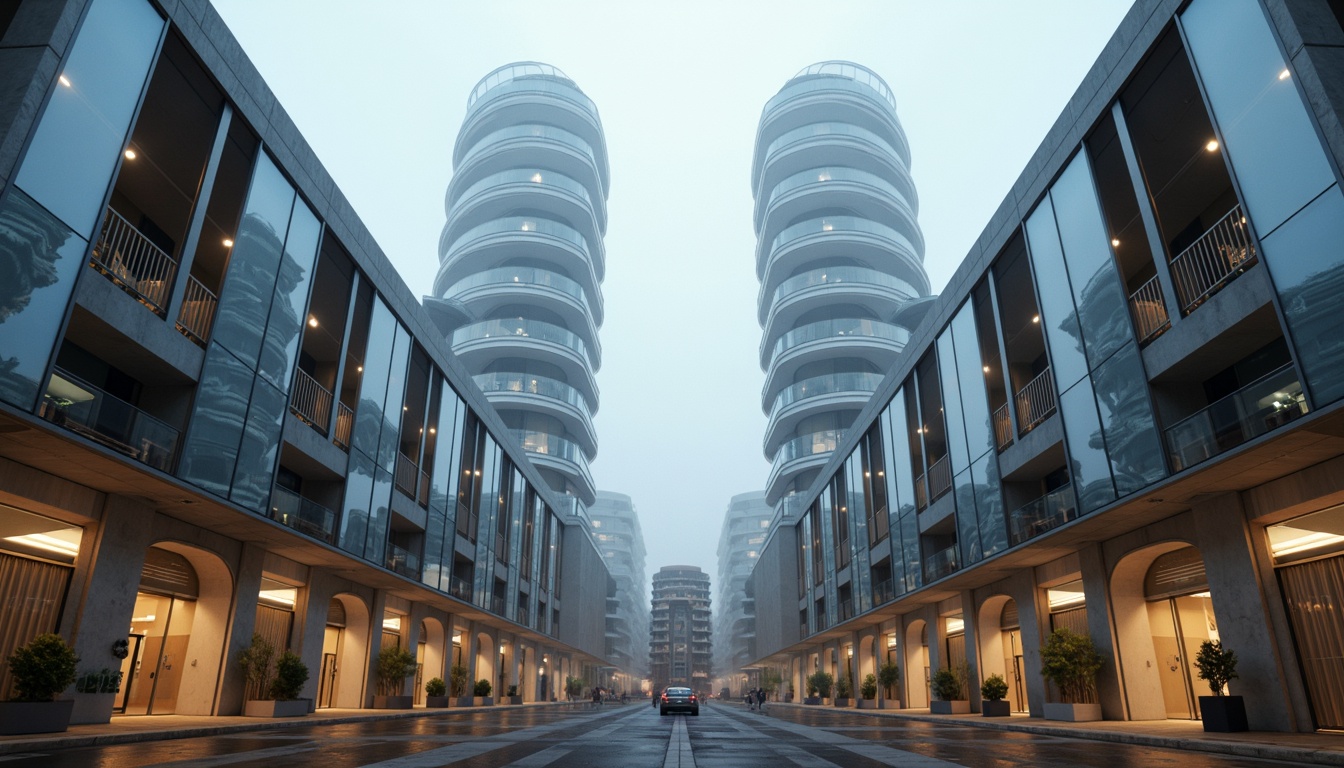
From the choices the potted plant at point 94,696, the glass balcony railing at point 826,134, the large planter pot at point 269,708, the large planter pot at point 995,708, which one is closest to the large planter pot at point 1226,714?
the large planter pot at point 995,708

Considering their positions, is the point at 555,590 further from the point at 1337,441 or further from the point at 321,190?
the point at 1337,441

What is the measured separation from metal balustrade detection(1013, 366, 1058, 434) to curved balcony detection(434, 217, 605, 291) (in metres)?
50.2

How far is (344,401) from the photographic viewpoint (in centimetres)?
2755

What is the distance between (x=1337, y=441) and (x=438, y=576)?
3005 centimetres

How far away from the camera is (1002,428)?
25.5 meters

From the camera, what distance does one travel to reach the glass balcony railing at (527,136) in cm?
7431

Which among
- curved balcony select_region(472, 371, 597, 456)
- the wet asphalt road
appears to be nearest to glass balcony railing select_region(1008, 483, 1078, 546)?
the wet asphalt road

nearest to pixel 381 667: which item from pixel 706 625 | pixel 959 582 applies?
pixel 959 582

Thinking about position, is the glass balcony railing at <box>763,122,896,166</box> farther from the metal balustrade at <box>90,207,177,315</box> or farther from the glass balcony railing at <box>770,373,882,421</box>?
the metal balustrade at <box>90,207,177,315</box>

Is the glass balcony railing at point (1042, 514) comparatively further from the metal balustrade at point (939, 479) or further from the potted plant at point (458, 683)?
the potted plant at point (458, 683)

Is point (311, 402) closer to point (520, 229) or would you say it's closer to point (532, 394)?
point (532, 394)

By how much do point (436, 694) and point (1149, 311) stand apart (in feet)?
103

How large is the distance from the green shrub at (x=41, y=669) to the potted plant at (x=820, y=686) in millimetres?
46269

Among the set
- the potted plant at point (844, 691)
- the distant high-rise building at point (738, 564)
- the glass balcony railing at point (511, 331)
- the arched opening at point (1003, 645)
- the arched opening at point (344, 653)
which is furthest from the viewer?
the distant high-rise building at point (738, 564)
